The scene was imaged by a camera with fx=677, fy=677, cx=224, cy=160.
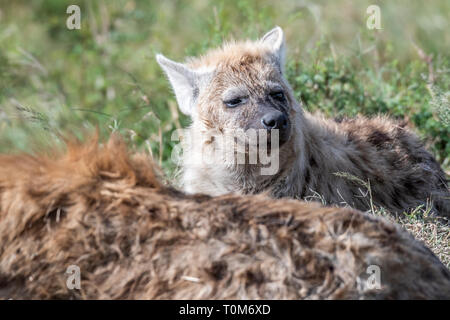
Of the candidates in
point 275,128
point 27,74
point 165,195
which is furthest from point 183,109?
point 27,74

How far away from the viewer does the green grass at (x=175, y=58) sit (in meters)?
6.44

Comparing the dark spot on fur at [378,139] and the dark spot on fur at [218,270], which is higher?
the dark spot on fur at [378,139]

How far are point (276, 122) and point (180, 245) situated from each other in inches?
91.0

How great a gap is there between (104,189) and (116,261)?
0.32 metres

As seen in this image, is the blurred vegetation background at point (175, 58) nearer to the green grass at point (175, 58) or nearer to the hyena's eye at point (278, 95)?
the green grass at point (175, 58)

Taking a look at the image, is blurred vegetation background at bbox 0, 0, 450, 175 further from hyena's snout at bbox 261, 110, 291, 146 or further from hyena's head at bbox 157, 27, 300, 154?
hyena's snout at bbox 261, 110, 291, 146

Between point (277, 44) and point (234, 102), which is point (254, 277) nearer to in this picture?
point (234, 102)

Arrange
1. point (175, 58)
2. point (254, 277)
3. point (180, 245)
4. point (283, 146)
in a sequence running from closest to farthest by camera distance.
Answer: point (254, 277)
point (180, 245)
point (283, 146)
point (175, 58)

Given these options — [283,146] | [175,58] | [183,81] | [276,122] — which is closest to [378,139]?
[283,146]

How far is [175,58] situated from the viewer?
24.8ft

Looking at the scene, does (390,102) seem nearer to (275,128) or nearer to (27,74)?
(275,128)

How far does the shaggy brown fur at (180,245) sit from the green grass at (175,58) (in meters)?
0.60

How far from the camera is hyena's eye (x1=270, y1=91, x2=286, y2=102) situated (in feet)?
16.9

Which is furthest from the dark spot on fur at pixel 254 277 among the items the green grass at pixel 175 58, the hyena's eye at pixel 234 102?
the hyena's eye at pixel 234 102
